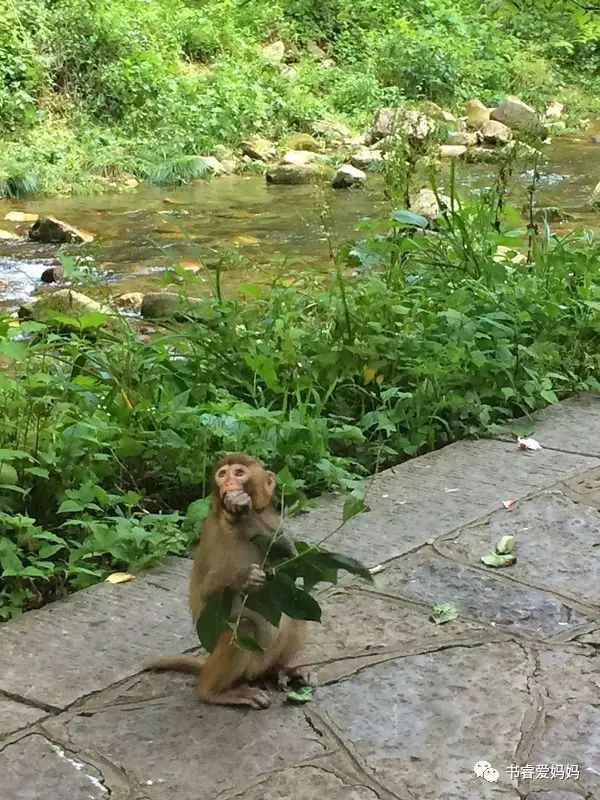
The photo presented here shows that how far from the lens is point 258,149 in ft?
54.2

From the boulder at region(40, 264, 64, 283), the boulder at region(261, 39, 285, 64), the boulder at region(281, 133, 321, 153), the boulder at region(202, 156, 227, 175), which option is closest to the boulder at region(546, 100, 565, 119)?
the boulder at region(261, 39, 285, 64)

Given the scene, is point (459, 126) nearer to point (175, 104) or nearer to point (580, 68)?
point (175, 104)

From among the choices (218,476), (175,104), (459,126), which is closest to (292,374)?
(218,476)

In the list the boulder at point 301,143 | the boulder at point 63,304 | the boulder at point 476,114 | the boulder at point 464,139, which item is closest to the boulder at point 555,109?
the boulder at point 476,114

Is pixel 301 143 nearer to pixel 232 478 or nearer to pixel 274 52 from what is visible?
pixel 274 52

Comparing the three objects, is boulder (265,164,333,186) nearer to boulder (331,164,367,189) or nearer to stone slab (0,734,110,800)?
boulder (331,164,367,189)

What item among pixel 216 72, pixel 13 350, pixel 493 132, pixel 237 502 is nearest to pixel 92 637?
pixel 237 502

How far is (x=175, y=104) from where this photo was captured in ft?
55.2

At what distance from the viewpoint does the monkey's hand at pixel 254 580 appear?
2.45m

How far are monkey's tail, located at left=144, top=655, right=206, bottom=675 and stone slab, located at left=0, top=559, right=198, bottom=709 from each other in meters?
0.06

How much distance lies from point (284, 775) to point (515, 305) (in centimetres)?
333

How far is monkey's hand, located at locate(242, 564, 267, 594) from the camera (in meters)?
2.45

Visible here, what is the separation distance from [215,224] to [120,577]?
8.63 metres

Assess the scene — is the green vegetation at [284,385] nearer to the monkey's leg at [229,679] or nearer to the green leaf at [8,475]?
the green leaf at [8,475]
